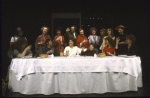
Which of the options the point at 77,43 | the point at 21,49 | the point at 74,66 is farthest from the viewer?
the point at 77,43

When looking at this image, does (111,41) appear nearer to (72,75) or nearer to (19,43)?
(72,75)

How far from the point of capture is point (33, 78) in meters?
3.15

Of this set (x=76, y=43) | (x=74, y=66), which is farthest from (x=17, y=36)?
(x=74, y=66)

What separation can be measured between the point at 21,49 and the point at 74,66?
207cm

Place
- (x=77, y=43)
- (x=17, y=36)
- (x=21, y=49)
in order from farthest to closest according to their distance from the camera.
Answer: (x=17, y=36), (x=77, y=43), (x=21, y=49)

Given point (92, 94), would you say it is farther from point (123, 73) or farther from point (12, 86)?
point (12, 86)

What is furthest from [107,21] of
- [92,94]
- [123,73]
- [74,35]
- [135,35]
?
[92,94]

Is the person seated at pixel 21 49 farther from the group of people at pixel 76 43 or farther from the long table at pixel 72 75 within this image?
the long table at pixel 72 75

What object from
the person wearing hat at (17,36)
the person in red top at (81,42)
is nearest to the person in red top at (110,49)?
the person in red top at (81,42)

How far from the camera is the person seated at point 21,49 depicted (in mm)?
3898

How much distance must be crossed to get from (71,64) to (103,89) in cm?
94

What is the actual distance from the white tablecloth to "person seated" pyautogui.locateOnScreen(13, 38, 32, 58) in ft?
2.09

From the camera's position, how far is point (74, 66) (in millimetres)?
3141

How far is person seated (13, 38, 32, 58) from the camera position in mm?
3898
